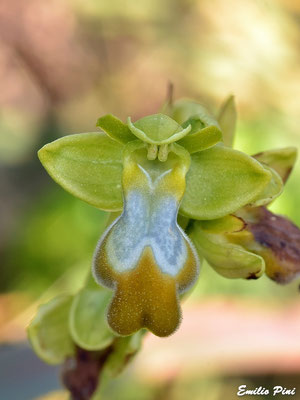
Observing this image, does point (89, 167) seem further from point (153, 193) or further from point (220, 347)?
point (220, 347)

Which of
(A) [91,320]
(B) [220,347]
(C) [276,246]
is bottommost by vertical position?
(B) [220,347]

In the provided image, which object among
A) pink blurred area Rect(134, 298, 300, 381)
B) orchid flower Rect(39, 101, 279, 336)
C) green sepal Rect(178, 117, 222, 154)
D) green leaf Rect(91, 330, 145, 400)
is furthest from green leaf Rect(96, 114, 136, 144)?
pink blurred area Rect(134, 298, 300, 381)

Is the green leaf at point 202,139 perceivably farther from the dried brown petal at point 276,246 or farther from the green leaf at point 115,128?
the dried brown petal at point 276,246

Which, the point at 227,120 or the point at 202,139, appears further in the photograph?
the point at 227,120

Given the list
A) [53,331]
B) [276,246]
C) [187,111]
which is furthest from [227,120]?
[53,331]

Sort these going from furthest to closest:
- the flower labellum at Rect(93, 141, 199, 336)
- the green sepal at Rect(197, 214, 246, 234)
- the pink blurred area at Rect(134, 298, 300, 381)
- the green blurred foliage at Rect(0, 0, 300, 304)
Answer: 1. the green blurred foliage at Rect(0, 0, 300, 304)
2. the pink blurred area at Rect(134, 298, 300, 381)
3. the green sepal at Rect(197, 214, 246, 234)
4. the flower labellum at Rect(93, 141, 199, 336)

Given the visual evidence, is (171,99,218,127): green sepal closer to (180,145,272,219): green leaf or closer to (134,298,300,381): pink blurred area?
(180,145,272,219): green leaf
